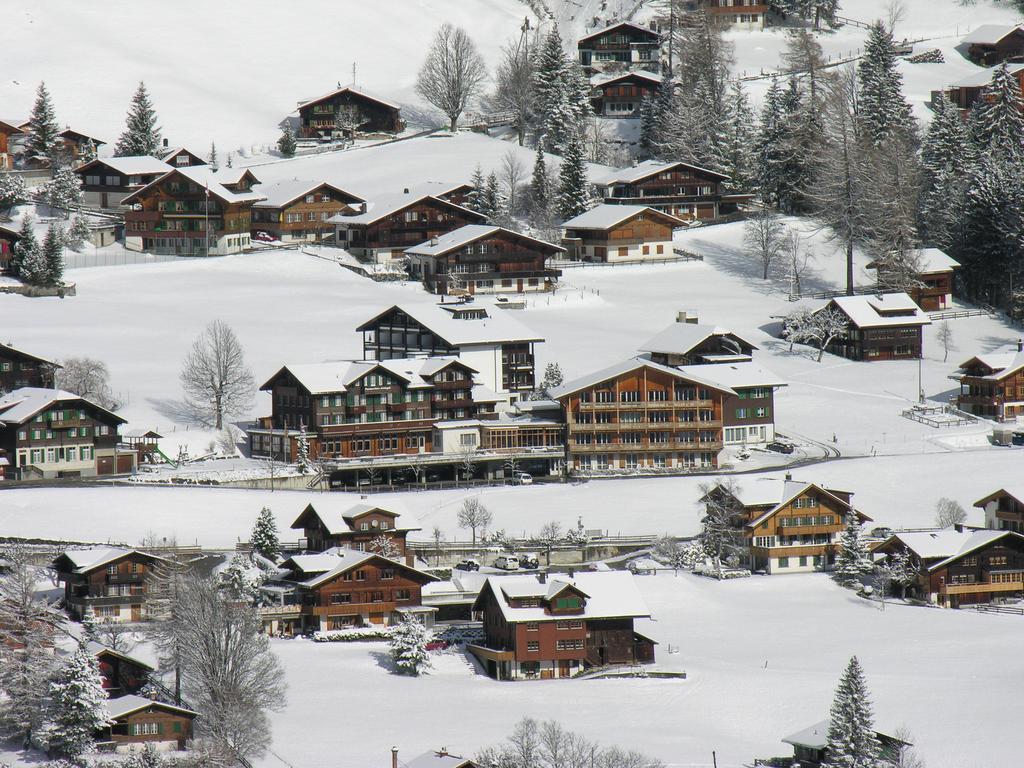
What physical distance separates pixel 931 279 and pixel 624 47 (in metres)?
41.1

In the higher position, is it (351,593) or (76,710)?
(351,593)

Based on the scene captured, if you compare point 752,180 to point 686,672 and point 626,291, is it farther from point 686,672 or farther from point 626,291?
point 686,672

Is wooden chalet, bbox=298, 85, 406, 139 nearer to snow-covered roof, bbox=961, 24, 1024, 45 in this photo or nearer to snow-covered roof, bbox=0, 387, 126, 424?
snow-covered roof, bbox=961, 24, 1024, 45

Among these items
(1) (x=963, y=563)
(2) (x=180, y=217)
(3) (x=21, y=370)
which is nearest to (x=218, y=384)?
(3) (x=21, y=370)

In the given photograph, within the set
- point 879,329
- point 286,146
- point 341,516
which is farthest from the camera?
point 286,146

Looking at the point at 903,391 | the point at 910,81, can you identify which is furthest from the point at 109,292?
the point at 910,81

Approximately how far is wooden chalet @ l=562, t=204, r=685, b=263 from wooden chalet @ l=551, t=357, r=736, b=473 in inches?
1146

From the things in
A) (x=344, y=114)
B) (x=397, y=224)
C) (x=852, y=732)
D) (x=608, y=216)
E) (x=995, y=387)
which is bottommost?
(x=852, y=732)

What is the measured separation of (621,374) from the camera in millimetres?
92875

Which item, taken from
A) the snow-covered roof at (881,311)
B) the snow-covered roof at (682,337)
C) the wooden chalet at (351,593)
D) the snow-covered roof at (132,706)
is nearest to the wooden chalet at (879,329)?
the snow-covered roof at (881,311)

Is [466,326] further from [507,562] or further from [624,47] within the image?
[624,47]

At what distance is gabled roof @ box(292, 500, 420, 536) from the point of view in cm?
7700

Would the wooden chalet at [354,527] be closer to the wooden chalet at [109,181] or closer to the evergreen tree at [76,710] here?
the evergreen tree at [76,710]

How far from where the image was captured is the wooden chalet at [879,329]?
110 metres
